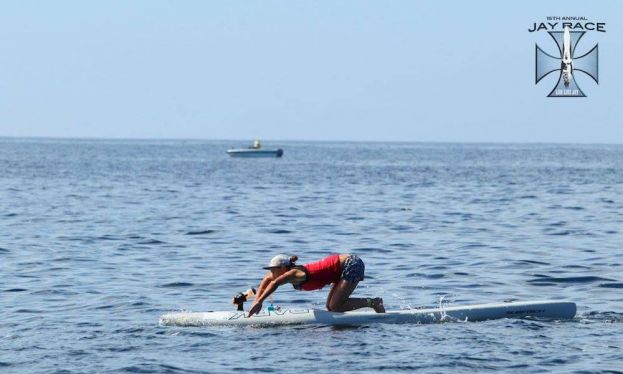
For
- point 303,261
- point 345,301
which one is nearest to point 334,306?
point 345,301

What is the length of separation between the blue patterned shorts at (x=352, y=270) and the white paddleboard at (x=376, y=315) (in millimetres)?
681

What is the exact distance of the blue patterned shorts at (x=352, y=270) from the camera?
20516 millimetres

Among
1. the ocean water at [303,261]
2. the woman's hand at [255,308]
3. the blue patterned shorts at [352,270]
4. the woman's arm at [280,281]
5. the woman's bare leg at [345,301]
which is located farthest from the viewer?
the woman's bare leg at [345,301]

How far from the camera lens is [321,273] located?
20484mm

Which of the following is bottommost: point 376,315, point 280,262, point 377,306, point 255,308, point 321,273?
point 376,315

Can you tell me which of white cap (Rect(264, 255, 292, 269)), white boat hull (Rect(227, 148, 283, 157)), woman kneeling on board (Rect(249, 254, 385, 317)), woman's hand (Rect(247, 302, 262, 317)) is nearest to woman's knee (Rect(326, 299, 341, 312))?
woman kneeling on board (Rect(249, 254, 385, 317))

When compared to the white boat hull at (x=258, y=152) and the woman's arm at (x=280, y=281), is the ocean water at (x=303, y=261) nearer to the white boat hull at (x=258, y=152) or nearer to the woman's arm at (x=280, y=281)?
the woman's arm at (x=280, y=281)

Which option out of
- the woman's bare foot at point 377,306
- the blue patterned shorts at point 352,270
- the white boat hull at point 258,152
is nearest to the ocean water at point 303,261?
the woman's bare foot at point 377,306

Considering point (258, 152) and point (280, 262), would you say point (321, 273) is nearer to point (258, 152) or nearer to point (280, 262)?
point (280, 262)

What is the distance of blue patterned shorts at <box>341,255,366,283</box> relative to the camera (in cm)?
2052

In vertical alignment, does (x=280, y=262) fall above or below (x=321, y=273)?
above

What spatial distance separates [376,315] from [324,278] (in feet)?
3.92

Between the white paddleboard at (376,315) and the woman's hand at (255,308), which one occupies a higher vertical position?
the woman's hand at (255,308)

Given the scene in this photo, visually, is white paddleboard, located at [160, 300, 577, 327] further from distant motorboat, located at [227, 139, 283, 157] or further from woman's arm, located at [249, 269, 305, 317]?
distant motorboat, located at [227, 139, 283, 157]
